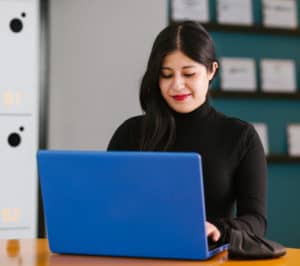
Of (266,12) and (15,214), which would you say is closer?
(15,214)

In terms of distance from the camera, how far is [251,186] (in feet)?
5.90

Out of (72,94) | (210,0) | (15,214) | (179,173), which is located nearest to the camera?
(179,173)

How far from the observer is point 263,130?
11.0ft

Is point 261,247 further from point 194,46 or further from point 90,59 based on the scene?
point 90,59

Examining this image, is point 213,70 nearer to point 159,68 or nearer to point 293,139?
point 159,68

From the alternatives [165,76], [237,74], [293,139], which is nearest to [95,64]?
[237,74]

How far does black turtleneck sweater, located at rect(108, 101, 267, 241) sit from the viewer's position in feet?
5.88

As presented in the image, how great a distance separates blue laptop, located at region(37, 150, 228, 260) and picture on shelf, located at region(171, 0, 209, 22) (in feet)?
6.76

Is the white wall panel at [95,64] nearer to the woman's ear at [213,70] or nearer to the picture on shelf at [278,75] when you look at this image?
the picture on shelf at [278,75]

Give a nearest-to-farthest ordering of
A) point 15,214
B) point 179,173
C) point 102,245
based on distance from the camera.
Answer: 1. point 179,173
2. point 102,245
3. point 15,214

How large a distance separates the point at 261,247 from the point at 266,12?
230 centimetres

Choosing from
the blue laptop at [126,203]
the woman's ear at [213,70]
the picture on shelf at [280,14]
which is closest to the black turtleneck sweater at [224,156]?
the woman's ear at [213,70]

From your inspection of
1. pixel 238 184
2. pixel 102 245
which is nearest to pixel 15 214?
pixel 238 184

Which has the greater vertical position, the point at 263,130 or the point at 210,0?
the point at 210,0
